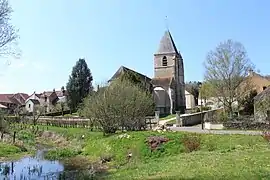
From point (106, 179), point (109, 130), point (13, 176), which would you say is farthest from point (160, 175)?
point (109, 130)

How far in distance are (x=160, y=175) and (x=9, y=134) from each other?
3089 centimetres

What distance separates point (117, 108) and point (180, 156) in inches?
634

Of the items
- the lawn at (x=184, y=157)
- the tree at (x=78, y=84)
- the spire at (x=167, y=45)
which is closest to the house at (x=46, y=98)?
the tree at (x=78, y=84)

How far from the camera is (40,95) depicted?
102 metres

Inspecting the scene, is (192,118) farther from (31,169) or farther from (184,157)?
(184,157)

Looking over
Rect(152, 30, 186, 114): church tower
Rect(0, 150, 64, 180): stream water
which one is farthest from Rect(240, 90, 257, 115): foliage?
Rect(0, 150, 64, 180): stream water

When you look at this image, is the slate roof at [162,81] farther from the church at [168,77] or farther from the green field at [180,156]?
the green field at [180,156]

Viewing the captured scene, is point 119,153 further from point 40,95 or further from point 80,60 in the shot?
point 40,95

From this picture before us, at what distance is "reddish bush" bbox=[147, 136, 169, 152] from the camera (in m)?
24.1

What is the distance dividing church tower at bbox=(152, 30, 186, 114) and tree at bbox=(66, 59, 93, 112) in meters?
14.5

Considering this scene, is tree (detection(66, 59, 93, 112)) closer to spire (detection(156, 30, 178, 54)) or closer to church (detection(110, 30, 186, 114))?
church (detection(110, 30, 186, 114))

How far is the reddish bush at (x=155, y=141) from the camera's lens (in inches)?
947

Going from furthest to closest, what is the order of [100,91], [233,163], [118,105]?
1. [100,91]
2. [118,105]
3. [233,163]

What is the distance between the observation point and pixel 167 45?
79.6 m
